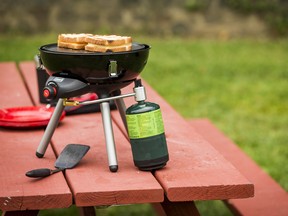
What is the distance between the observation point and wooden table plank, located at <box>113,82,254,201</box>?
2.25 metres

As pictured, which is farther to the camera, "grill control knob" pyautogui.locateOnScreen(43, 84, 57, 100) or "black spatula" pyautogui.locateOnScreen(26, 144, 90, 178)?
"grill control knob" pyautogui.locateOnScreen(43, 84, 57, 100)

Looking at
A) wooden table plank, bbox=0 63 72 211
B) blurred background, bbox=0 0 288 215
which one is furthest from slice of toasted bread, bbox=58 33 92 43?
blurred background, bbox=0 0 288 215

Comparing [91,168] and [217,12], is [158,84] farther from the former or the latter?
[91,168]

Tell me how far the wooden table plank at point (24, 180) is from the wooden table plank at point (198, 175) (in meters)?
0.32

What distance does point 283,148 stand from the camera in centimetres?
504

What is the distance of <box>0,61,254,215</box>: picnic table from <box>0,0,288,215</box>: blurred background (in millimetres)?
2671

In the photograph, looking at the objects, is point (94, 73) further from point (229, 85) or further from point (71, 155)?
point (229, 85)

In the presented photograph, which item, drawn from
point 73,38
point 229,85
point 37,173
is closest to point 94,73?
point 73,38

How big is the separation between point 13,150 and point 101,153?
0.33 m

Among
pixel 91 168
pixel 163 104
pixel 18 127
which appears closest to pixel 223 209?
pixel 163 104

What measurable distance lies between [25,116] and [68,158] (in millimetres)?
725

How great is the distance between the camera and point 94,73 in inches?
96.6

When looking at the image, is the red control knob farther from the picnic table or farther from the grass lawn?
the grass lawn

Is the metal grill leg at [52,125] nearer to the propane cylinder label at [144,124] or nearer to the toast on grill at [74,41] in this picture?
the toast on grill at [74,41]
